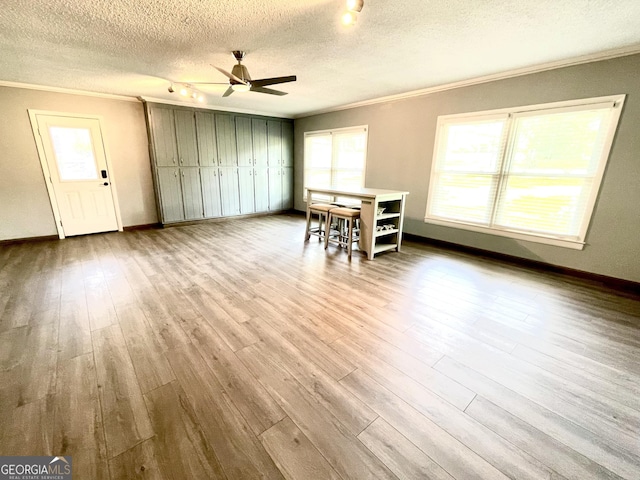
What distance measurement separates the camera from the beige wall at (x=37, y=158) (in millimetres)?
4082

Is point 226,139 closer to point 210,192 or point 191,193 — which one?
point 210,192

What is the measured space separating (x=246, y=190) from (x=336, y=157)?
236cm

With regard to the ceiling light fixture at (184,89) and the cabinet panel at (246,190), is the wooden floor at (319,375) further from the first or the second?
the cabinet panel at (246,190)

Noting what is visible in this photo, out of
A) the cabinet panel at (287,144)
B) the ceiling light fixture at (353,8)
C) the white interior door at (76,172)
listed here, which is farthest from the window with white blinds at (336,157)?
the white interior door at (76,172)

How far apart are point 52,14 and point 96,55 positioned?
0.93 meters

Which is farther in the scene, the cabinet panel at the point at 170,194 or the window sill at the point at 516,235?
the cabinet panel at the point at 170,194

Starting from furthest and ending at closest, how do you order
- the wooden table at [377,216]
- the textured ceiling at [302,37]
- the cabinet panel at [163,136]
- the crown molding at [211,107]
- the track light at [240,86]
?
1. the cabinet panel at [163,136]
2. the crown molding at [211,107]
3. the wooden table at [377,216]
4. the track light at [240,86]
5. the textured ceiling at [302,37]

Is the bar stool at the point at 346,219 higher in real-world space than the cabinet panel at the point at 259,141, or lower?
lower

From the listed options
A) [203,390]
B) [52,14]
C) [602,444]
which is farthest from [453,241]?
[52,14]

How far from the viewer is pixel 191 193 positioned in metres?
5.75

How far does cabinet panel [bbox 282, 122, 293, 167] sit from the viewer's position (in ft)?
22.6

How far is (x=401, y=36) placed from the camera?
2.44 meters

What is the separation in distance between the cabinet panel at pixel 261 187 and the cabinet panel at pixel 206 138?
3.51ft

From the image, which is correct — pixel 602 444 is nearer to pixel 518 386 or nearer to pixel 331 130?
pixel 518 386
